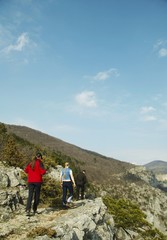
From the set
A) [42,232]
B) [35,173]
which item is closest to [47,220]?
[35,173]

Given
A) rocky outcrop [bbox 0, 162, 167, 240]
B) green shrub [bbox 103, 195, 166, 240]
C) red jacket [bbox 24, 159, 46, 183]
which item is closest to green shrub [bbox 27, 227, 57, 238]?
rocky outcrop [bbox 0, 162, 167, 240]

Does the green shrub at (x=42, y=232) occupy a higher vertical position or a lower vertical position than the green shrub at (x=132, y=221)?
higher

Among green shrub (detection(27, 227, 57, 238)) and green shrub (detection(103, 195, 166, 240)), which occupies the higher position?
green shrub (detection(27, 227, 57, 238))

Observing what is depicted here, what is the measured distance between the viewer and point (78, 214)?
12.9 m

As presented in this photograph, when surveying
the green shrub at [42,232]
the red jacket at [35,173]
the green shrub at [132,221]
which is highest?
the red jacket at [35,173]

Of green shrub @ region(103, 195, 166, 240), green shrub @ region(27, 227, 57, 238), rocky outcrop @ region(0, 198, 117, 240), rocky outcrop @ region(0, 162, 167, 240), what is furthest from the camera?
green shrub @ region(103, 195, 166, 240)

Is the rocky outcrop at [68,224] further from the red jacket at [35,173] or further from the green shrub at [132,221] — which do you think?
the green shrub at [132,221]

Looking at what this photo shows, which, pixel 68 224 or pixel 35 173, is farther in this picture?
pixel 35 173

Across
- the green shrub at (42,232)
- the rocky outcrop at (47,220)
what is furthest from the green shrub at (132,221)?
the green shrub at (42,232)

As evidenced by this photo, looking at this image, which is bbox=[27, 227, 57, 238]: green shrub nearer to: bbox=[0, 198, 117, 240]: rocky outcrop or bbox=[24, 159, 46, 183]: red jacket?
bbox=[0, 198, 117, 240]: rocky outcrop

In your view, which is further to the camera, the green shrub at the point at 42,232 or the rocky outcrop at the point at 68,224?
the rocky outcrop at the point at 68,224

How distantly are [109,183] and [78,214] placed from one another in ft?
287

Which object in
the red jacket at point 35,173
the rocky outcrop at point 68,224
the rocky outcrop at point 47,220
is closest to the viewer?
the rocky outcrop at point 47,220

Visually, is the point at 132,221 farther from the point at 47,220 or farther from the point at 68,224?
the point at 68,224
